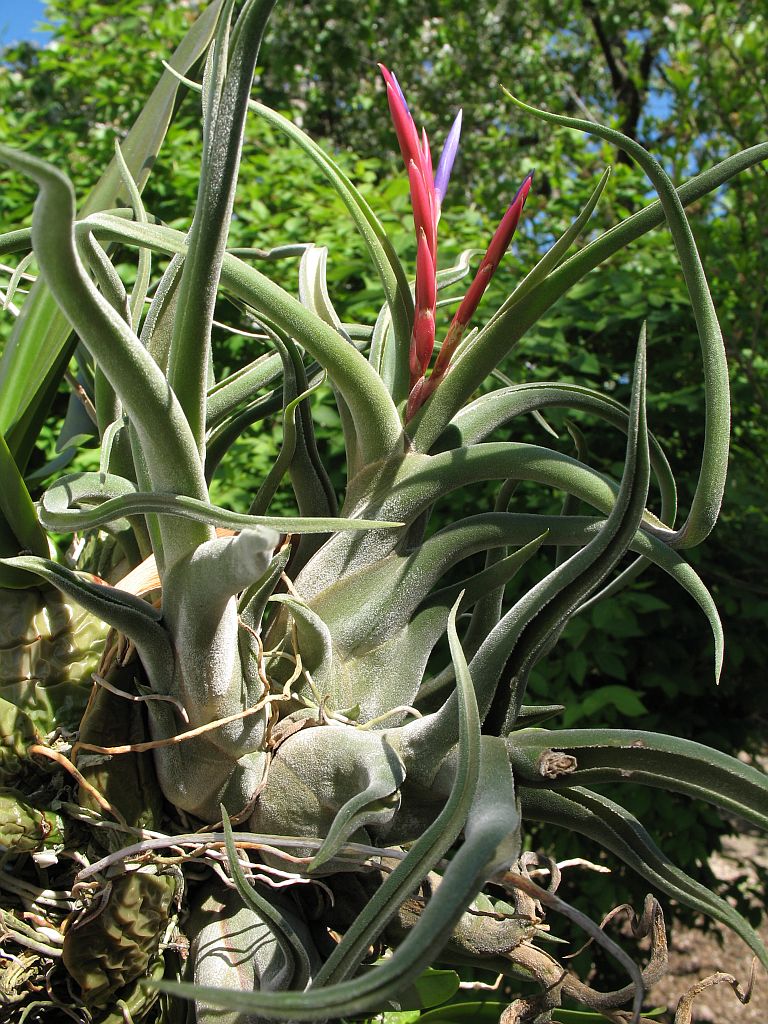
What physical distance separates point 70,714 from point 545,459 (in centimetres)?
30

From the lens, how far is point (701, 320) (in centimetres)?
42

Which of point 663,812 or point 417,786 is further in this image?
point 663,812

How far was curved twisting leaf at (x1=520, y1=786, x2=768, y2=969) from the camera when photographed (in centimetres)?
41

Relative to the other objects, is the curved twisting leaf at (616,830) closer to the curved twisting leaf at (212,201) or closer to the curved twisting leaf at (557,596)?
the curved twisting leaf at (557,596)

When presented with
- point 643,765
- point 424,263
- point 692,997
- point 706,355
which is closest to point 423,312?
point 424,263

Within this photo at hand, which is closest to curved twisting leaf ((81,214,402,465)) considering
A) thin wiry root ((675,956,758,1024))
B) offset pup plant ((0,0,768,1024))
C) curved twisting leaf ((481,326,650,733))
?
offset pup plant ((0,0,768,1024))

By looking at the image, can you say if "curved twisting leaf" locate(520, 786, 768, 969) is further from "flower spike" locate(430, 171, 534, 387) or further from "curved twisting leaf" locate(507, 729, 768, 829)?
"flower spike" locate(430, 171, 534, 387)

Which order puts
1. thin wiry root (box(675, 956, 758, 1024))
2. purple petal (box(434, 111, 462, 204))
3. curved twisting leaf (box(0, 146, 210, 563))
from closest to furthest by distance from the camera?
1. curved twisting leaf (box(0, 146, 210, 563))
2. thin wiry root (box(675, 956, 758, 1024))
3. purple petal (box(434, 111, 462, 204))

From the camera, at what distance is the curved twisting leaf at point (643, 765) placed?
1.23 ft

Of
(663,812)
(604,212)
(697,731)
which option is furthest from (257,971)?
(604,212)

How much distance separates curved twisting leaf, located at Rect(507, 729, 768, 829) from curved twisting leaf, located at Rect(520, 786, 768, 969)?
2 cm

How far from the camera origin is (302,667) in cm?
46

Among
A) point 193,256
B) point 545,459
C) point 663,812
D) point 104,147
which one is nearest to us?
point 193,256

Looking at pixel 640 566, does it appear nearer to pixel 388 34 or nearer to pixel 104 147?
pixel 104 147
